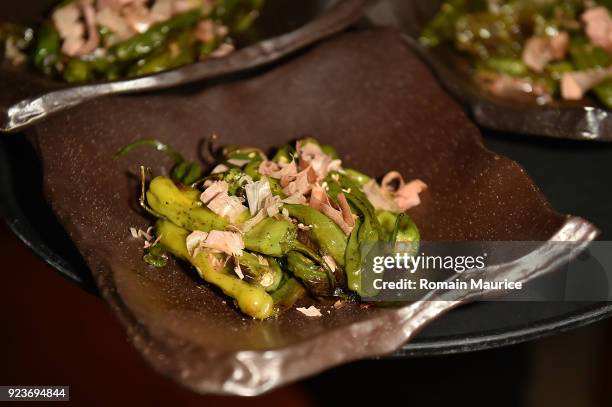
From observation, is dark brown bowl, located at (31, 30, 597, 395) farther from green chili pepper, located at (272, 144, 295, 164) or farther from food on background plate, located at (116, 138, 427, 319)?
green chili pepper, located at (272, 144, 295, 164)

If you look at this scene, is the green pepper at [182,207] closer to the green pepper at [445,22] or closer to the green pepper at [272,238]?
the green pepper at [272,238]

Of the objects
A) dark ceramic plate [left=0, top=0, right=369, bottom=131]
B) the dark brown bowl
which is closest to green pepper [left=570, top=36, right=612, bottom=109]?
the dark brown bowl

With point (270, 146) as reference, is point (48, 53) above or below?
above

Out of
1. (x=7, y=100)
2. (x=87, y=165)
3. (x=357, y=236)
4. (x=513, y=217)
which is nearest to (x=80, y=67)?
(x=7, y=100)

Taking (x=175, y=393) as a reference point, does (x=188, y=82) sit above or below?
above

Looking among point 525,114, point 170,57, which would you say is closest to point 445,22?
point 525,114

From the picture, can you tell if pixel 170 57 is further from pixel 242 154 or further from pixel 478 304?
pixel 478 304

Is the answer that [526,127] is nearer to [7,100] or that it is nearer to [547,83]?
[547,83]
